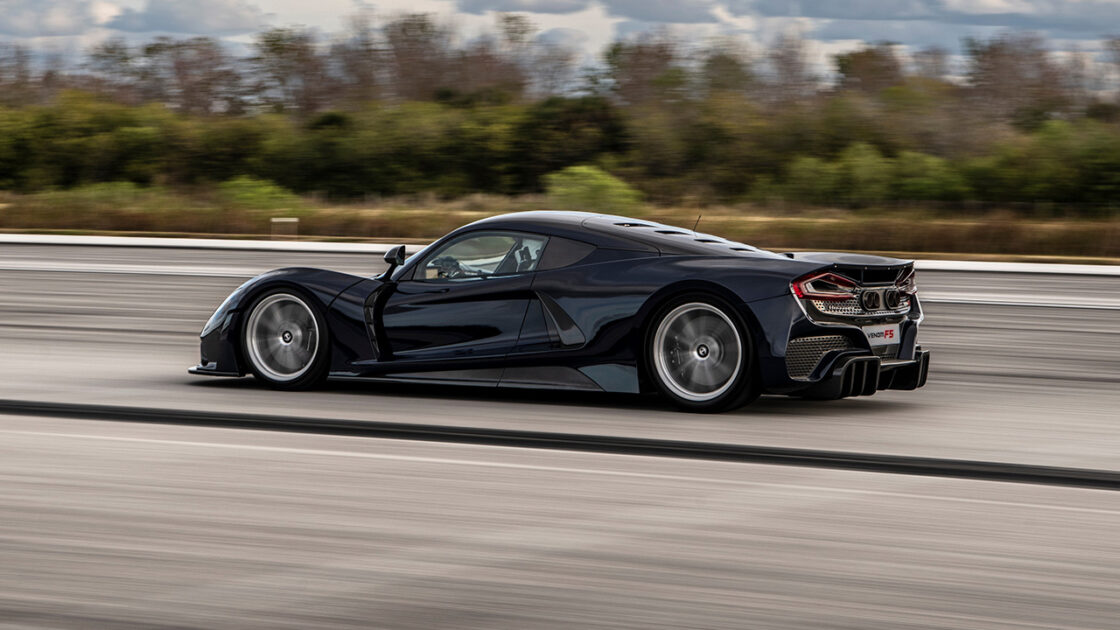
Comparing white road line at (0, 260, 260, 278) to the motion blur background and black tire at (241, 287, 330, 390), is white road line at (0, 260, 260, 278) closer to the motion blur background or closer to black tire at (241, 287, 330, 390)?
the motion blur background

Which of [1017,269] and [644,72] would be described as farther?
[644,72]

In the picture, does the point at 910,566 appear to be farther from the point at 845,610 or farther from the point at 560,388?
the point at 560,388

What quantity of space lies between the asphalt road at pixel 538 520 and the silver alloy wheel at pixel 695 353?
20 cm

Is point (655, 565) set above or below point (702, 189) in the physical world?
Answer: below

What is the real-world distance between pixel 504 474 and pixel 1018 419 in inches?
139

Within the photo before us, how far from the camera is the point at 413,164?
2985 inches

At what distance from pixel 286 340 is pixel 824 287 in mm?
3402

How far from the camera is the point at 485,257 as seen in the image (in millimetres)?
8391

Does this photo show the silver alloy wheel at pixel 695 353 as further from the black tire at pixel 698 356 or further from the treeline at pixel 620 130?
the treeline at pixel 620 130

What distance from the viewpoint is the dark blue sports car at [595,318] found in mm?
7641

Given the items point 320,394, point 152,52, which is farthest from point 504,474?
point 152,52

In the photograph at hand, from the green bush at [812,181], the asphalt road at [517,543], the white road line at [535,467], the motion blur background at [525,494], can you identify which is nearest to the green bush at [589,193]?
the green bush at [812,181]

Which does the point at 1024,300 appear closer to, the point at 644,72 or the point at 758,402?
the point at 758,402

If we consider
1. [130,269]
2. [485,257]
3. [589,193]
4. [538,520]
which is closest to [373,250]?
[130,269]
